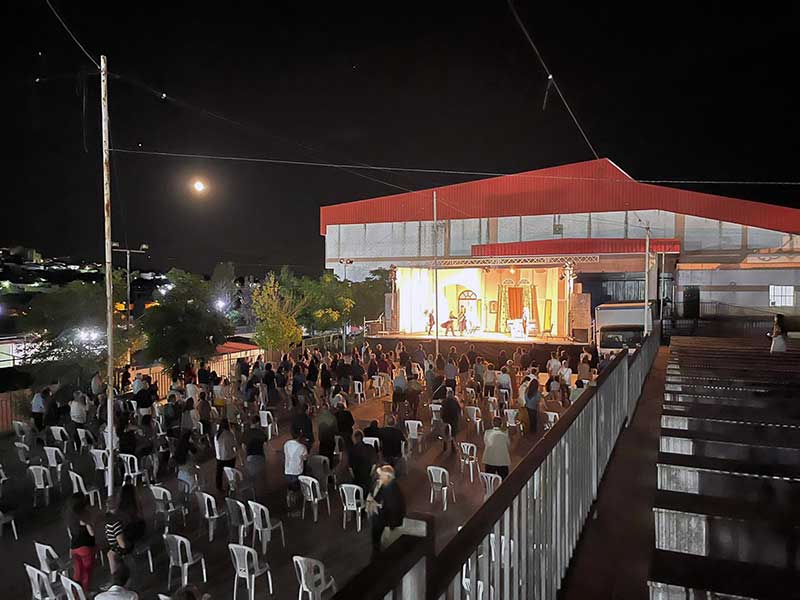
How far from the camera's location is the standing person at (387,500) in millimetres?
5348

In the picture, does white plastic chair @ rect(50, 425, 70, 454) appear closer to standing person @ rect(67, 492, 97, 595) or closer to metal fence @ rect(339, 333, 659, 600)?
standing person @ rect(67, 492, 97, 595)

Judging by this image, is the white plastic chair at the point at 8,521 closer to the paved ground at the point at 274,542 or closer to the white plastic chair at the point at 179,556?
the paved ground at the point at 274,542

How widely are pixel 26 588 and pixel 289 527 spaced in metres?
3.11

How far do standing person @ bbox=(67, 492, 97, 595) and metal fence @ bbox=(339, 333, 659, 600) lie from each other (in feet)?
17.2

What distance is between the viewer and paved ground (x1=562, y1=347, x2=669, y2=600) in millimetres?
2721

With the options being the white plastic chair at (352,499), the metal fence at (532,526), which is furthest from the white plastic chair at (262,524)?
the metal fence at (532,526)

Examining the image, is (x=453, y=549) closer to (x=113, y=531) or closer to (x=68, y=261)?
(x=113, y=531)

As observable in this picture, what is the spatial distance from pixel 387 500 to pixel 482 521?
156 inches

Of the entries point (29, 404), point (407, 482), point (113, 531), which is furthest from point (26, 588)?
point (29, 404)

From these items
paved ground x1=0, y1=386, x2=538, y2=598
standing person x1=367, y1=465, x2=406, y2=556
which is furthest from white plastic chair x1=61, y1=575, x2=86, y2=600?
standing person x1=367, y1=465, x2=406, y2=556

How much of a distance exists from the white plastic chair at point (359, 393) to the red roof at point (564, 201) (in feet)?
70.0

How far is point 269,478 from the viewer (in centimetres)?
1021

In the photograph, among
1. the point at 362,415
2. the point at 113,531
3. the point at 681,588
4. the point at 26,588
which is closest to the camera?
the point at 681,588

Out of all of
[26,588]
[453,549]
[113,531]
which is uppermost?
[453,549]
